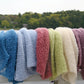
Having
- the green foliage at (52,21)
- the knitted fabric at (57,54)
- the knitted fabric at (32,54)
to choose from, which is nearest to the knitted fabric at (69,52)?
the knitted fabric at (57,54)

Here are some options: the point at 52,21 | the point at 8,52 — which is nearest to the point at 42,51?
the point at 8,52

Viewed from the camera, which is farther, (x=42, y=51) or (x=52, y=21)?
(x=52, y=21)

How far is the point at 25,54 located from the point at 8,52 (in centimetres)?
8

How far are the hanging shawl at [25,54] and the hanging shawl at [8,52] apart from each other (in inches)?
0.9

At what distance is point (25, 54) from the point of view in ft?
1.81

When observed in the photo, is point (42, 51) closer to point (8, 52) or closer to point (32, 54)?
point (32, 54)

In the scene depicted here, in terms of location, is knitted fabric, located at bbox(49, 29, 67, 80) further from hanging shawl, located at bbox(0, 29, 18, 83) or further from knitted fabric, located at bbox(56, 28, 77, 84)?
hanging shawl, located at bbox(0, 29, 18, 83)

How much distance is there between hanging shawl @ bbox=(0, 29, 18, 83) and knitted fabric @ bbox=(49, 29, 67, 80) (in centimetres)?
17

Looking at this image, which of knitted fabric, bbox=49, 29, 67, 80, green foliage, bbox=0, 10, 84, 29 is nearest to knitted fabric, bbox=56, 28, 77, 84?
knitted fabric, bbox=49, 29, 67, 80

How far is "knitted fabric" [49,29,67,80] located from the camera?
536 millimetres

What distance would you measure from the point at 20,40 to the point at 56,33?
171 mm

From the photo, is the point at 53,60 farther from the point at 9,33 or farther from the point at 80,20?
the point at 80,20

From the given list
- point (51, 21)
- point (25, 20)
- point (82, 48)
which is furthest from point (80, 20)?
point (82, 48)

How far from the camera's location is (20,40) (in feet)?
1.75
